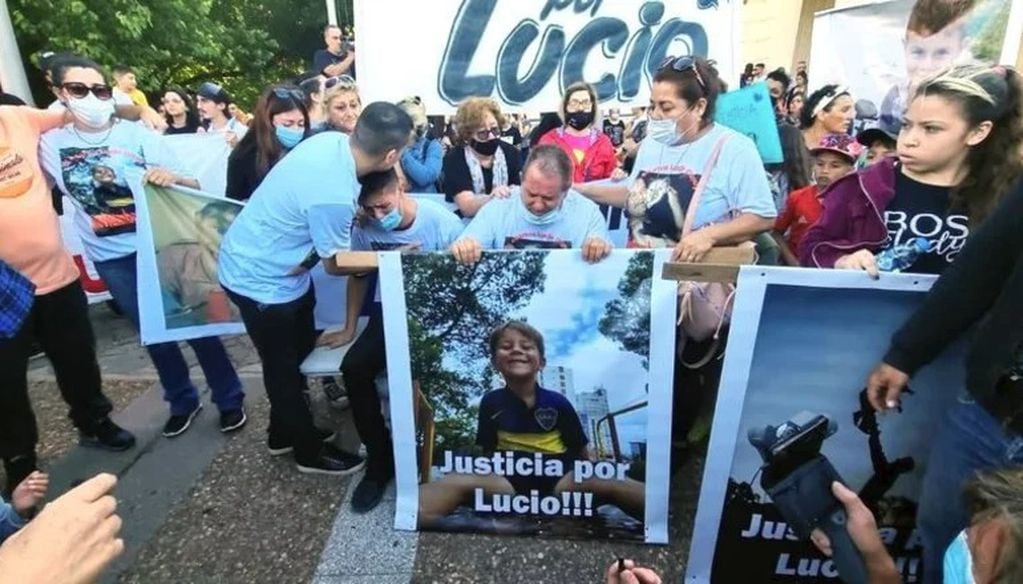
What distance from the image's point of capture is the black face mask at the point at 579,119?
3900 millimetres

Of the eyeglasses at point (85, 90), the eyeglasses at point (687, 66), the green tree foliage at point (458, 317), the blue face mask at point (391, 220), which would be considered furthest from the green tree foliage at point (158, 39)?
the eyeglasses at point (687, 66)

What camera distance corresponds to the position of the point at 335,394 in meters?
3.60

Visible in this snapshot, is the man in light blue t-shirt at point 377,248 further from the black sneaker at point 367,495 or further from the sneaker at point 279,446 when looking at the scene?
the sneaker at point 279,446

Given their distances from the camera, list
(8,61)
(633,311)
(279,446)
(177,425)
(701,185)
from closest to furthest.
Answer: (633,311)
(701,185)
(279,446)
(177,425)
(8,61)

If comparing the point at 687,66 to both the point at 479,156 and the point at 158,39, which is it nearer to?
the point at 479,156

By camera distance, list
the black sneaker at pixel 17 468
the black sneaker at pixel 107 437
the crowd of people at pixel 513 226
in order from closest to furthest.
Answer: the crowd of people at pixel 513 226 → the black sneaker at pixel 17 468 → the black sneaker at pixel 107 437

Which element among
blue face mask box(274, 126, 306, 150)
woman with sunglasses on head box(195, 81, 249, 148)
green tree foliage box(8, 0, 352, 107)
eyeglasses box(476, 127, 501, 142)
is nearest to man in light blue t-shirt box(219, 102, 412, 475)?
blue face mask box(274, 126, 306, 150)

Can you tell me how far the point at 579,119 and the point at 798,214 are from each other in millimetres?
1555

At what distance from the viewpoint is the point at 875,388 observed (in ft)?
5.62

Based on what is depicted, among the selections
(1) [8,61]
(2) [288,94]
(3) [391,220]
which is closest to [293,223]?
(3) [391,220]

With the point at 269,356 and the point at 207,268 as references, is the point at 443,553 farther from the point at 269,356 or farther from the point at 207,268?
the point at 207,268

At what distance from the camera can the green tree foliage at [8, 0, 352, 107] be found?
12094mm

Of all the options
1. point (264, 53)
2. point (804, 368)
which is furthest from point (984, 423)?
point (264, 53)

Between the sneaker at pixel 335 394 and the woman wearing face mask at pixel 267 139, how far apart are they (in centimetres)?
116
